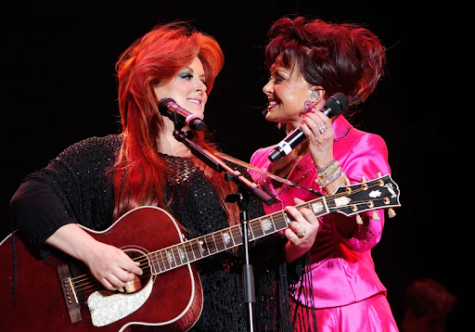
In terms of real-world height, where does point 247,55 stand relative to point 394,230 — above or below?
above

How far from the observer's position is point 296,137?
2027mm

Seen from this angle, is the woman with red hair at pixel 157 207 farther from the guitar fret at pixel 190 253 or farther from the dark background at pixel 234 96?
the dark background at pixel 234 96

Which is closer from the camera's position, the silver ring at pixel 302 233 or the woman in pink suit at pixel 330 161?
the silver ring at pixel 302 233

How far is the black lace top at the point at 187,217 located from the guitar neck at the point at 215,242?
118 millimetres

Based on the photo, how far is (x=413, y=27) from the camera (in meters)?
4.15

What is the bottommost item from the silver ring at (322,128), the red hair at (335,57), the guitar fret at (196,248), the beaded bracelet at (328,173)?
the guitar fret at (196,248)

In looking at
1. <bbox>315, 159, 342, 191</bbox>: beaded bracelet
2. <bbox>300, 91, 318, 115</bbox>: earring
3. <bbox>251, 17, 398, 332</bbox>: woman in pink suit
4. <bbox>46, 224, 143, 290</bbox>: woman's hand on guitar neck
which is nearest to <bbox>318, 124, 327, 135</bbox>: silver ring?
<bbox>251, 17, 398, 332</bbox>: woman in pink suit

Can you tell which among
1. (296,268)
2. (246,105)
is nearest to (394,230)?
(246,105)

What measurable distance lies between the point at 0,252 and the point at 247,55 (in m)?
2.61

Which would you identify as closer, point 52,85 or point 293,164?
point 293,164

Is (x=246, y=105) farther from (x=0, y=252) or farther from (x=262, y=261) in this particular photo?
(x=0, y=252)

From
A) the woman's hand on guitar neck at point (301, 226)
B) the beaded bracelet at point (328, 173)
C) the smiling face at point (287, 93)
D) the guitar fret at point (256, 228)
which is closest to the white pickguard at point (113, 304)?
the guitar fret at point (256, 228)

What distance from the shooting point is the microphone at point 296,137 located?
1.89 metres

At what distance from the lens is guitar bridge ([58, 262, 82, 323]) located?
6.55ft
